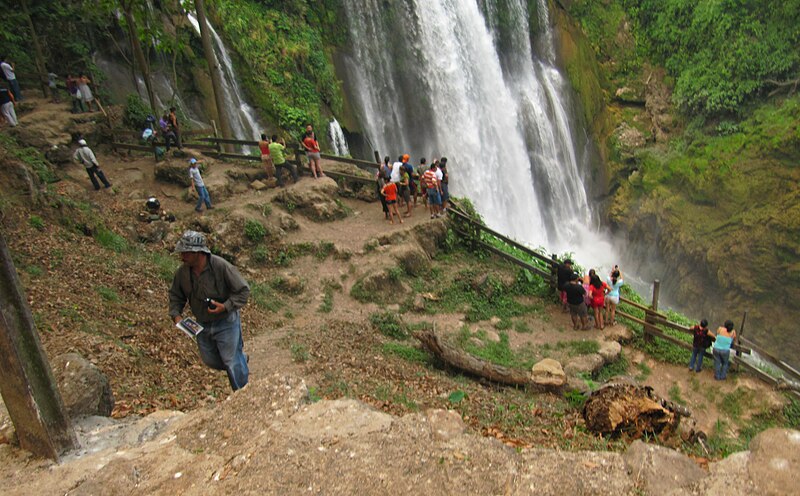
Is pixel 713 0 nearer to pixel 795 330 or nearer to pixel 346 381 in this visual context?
pixel 795 330

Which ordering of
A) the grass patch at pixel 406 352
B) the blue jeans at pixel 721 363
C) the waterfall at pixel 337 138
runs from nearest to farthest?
the grass patch at pixel 406 352, the blue jeans at pixel 721 363, the waterfall at pixel 337 138

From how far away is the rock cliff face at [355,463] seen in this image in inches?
120

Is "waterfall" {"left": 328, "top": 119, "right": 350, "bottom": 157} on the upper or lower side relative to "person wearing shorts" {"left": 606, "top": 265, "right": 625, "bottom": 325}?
upper

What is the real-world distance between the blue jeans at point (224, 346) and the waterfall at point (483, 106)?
16506 millimetres

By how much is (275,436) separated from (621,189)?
26028 millimetres

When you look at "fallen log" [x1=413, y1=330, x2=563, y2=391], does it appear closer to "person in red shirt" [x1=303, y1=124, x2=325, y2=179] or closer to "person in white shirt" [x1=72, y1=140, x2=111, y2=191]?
"person in red shirt" [x1=303, y1=124, x2=325, y2=179]

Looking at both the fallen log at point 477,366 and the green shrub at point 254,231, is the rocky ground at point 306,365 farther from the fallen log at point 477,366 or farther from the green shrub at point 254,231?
the fallen log at point 477,366

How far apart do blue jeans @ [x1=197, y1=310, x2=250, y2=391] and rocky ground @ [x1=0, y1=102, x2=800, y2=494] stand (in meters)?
0.59

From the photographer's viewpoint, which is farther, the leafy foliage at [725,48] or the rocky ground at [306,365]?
the leafy foliage at [725,48]

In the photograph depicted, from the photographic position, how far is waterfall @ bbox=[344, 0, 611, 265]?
816 inches

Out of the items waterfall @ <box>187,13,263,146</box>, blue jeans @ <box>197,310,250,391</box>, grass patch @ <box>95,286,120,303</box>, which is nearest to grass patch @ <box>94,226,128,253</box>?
grass patch @ <box>95,286,120,303</box>

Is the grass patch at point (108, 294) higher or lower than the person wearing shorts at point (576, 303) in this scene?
higher

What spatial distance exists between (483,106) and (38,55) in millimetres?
16457

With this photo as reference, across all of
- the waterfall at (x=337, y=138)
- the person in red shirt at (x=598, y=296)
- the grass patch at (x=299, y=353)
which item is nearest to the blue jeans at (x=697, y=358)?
the person in red shirt at (x=598, y=296)
